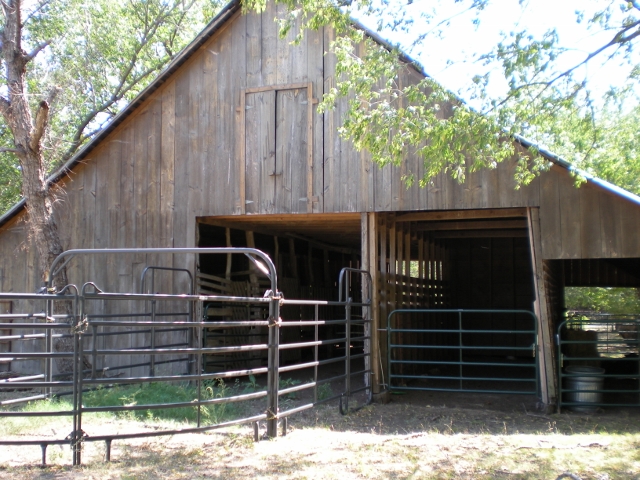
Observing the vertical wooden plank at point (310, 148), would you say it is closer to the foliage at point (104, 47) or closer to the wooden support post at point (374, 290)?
the wooden support post at point (374, 290)

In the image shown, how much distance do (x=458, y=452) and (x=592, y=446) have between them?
1375mm

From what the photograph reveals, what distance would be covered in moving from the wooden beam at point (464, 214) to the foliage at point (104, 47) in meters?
12.5

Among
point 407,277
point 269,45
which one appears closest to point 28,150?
point 269,45

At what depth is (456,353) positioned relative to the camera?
16.7m

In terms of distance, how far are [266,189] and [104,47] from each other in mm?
13584

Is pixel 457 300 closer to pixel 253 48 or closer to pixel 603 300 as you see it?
pixel 253 48

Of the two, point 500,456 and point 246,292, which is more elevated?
point 246,292

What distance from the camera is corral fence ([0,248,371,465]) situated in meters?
5.81

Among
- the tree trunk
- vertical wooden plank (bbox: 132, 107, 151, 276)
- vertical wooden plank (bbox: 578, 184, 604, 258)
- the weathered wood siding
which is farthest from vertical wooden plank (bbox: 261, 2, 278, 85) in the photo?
vertical wooden plank (bbox: 578, 184, 604, 258)

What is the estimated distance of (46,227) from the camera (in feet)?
36.1

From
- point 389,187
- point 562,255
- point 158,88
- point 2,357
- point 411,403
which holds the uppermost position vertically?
point 158,88

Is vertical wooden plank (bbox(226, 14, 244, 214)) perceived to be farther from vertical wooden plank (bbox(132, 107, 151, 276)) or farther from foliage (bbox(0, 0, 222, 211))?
foliage (bbox(0, 0, 222, 211))

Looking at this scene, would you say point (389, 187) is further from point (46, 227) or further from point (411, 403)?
point (46, 227)

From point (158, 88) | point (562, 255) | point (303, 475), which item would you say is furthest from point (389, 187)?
point (303, 475)
